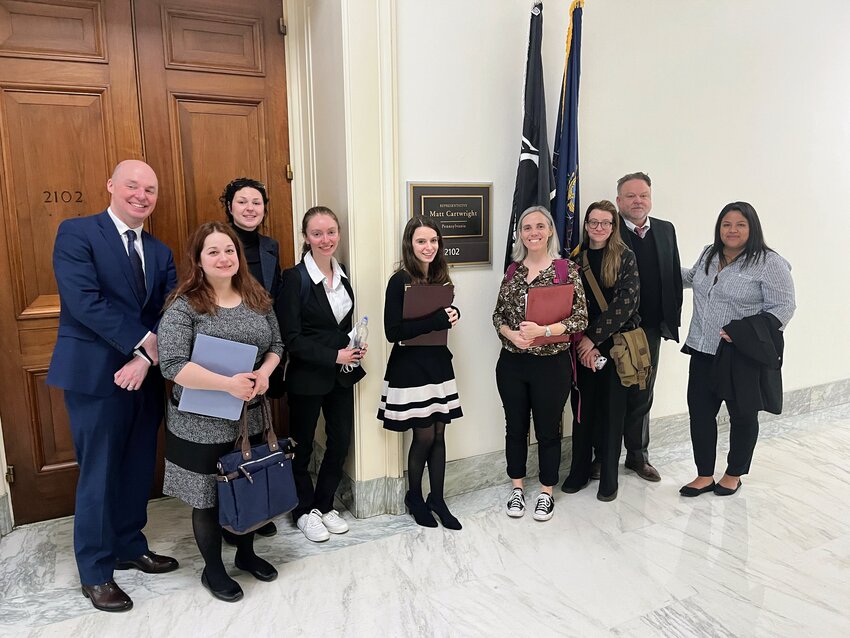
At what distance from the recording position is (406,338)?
2711 millimetres

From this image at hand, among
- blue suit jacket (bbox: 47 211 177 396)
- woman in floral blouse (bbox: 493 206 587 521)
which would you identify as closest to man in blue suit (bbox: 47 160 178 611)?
blue suit jacket (bbox: 47 211 177 396)

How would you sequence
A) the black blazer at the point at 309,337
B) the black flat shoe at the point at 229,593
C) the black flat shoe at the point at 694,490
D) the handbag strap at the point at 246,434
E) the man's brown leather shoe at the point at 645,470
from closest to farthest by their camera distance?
the handbag strap at the point at 246,434 < the black flat shoe at the point at 229,593 < the black blazer at the point at 309,337 < the black flat shoe at the point at 694,490 < the man's brown leather shoe at the point at 645,470

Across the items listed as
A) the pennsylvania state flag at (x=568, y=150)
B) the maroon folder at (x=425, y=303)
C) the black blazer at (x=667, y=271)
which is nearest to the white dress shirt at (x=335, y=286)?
the maroon folder at (x=425, y=303)

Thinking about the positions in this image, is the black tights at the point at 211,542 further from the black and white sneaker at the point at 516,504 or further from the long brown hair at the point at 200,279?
the black and white sneaker at the point at 516,504

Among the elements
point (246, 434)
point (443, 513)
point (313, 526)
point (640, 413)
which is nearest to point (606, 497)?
point (640, 413)

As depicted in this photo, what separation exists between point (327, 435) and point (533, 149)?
1.75m

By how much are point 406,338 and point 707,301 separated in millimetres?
1672

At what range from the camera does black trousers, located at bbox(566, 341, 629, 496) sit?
10.4 feet

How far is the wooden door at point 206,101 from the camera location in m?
2.87

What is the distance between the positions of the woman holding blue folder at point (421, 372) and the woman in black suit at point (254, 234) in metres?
0.51

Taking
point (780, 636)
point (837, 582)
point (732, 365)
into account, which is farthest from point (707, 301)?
point (780, 636)

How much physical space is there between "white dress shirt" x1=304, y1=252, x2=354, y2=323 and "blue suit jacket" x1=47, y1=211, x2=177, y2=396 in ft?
2.30

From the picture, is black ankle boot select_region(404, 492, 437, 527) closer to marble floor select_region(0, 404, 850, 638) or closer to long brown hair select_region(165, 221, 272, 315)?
marble floor select_region(0, 404, 850, 638)

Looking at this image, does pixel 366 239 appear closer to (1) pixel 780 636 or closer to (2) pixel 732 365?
(2) pixel 732 365
